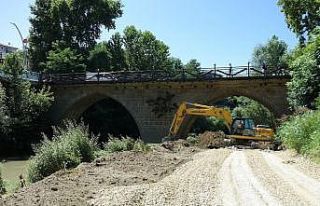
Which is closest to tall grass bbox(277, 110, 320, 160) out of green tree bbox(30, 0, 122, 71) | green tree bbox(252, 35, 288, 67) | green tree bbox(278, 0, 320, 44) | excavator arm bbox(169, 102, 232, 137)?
excavator arm bbox(169, 102, 232, 137)

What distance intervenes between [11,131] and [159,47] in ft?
120

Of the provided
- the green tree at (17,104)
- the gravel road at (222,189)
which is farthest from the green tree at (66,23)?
the gravel road at (222,189)

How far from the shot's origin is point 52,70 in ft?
168

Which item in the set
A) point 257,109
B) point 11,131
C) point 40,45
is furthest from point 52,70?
point 257,109

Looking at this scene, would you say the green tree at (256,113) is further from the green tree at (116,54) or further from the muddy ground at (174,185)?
the muddy ground at (174,185)

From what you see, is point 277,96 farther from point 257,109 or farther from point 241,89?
point 257,109

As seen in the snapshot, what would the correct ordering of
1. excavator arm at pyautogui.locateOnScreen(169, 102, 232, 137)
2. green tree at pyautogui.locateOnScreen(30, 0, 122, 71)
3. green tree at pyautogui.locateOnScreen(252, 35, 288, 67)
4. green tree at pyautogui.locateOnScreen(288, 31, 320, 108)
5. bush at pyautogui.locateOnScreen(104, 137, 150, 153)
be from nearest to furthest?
bush at pyautogui.locateOnScreen(104, 137, 150, 153)
green tree at pyautogui.locateOnScreen(288, 31, 320, 108)
excavator arm at pyautogui.locateOnScreen(169, 102, 232, 137)
green tree at pyautogui.locateOnScreen(30, 0, 122, 71)
green tree at pyautogui.locateOnScreen(252, 35, 288, 67)

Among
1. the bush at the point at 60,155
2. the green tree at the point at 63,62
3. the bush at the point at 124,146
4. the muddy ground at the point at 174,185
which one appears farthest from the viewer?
the green tree at the point at 63,62

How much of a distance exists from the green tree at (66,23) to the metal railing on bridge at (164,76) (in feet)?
35.8

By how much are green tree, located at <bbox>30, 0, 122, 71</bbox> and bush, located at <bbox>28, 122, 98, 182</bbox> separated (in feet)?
132

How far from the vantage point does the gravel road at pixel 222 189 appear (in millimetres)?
8477

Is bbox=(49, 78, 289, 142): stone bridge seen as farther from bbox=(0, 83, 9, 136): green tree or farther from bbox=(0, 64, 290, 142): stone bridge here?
bbox=(0, 83, 9, 136): green tree

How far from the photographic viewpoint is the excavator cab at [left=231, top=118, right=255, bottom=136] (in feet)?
87.4

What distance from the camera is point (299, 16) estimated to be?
3612cm
